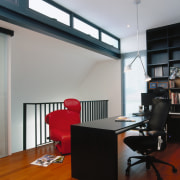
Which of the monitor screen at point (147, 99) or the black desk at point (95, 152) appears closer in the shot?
the black desk at point (95, 152)

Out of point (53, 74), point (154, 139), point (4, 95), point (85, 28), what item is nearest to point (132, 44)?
point (85, 28)

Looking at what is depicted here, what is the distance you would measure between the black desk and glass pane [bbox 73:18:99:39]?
2632mm

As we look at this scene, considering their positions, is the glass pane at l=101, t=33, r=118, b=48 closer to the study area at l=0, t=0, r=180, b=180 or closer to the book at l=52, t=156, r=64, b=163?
the study area at l=0, t=0, r=180, b=180

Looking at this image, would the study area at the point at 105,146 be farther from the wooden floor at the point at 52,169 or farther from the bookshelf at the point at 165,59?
the bookshelf at the point at 165,59

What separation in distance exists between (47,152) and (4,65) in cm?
182

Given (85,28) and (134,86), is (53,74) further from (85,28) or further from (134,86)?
(134,86)

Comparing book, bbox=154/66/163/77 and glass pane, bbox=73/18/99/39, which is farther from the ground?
glass pane, bbox=73/18/99/39

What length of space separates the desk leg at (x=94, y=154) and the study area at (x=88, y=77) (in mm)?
11

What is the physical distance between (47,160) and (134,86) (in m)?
3.73

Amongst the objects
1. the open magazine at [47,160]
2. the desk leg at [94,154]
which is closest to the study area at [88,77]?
the desk leg at [94,154]

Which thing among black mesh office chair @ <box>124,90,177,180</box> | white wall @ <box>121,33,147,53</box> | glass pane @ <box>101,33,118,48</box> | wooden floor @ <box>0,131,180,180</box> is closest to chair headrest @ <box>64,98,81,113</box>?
wooden floor @ <box>0,131,180,180</box>

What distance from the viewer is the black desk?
6.61 ft

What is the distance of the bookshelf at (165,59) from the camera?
4438 millimetres

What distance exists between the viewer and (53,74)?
5191 millimetres
